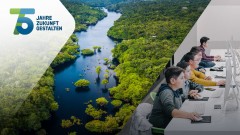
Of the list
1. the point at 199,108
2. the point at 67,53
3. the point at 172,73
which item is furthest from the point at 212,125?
the point at 67,53

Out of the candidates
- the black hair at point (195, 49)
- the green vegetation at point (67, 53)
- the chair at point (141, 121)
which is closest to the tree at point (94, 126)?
the chair at point (141, 121)

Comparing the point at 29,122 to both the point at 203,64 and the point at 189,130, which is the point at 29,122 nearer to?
the point at 189,130

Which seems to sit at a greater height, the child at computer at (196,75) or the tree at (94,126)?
the child at computer at (196,75)

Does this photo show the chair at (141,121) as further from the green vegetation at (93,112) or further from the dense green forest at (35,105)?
the dense green forest at (35,105)

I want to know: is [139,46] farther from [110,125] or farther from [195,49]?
[195,49]

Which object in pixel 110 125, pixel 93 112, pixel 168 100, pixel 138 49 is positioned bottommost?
pixel 110 125

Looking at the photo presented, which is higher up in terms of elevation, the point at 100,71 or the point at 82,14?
the point at 82,14

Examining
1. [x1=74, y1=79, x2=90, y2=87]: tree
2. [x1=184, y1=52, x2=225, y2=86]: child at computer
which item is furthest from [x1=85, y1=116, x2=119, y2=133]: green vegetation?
[x1=184, y1=52, x2=225, y2=86]: child at computer

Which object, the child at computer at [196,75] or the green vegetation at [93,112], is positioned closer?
the green vegetation at [93,112]
